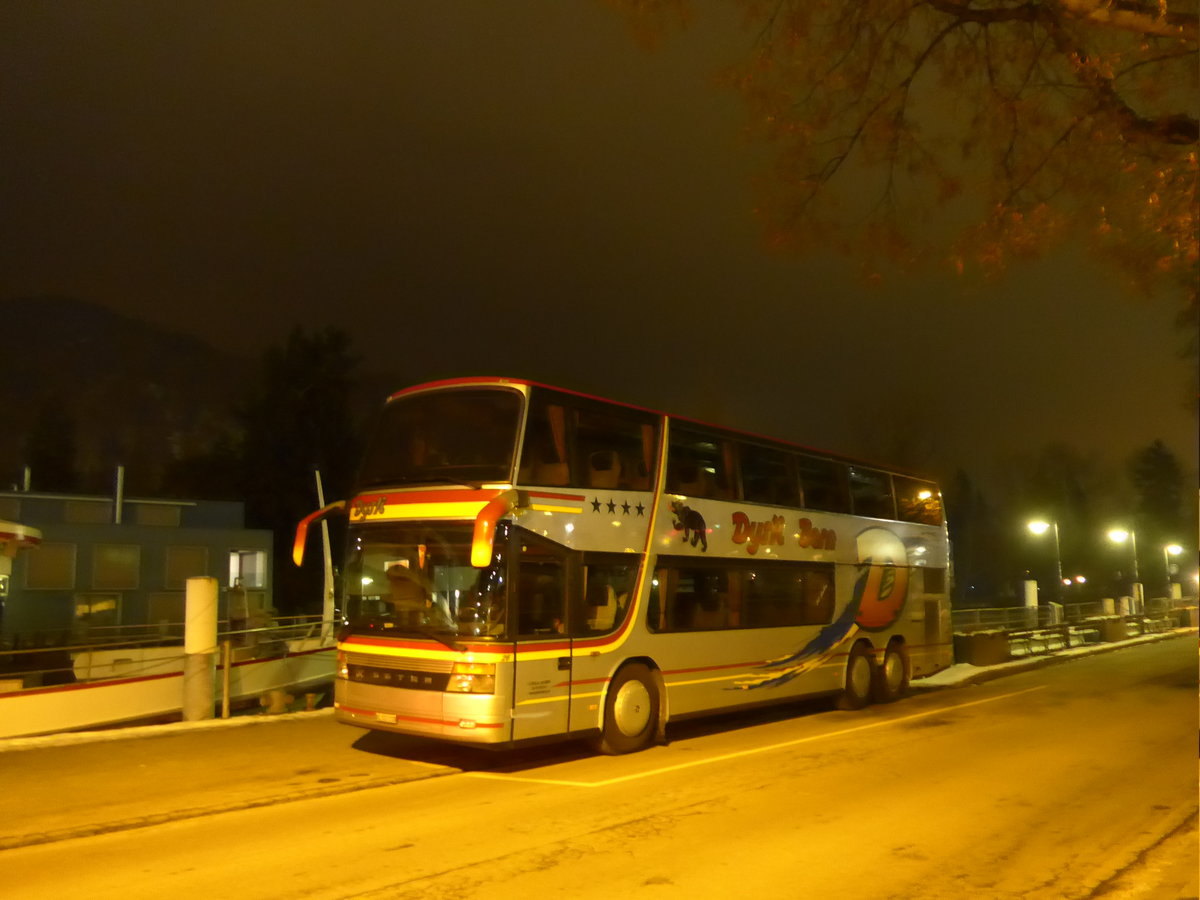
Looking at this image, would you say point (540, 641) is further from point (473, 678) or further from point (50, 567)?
point (50, 567)

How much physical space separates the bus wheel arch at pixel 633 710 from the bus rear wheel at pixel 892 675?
644 centimetres

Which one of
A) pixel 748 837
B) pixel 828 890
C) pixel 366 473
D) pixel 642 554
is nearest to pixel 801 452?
pixel 642 554

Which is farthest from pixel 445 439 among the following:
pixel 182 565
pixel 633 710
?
pixel 182 565

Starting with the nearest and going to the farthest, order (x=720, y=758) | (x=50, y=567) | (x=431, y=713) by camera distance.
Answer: (x=431, y=713), (x=720, y=758), (x=50, y=567)

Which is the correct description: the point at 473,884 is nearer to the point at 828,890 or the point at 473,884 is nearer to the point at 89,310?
the point at 828,890

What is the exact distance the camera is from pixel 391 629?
1075 cm

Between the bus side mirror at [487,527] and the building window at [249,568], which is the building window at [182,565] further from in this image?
the bus side mirror at [487,527]

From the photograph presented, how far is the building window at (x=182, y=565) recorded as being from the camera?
3450 cm

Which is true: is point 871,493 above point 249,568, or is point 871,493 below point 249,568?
above

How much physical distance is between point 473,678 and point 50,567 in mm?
26899

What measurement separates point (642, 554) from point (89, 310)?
21091cm

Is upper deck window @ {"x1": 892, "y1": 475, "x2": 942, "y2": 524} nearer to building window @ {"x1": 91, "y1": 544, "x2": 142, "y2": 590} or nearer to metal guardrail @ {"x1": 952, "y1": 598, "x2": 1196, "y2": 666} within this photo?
metal guardrail @ {"x1": 952, "y1": 598, "x2": 1196, "y2": 666}

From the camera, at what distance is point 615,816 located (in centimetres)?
849

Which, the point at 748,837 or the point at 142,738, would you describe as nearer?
the point at 748,837
